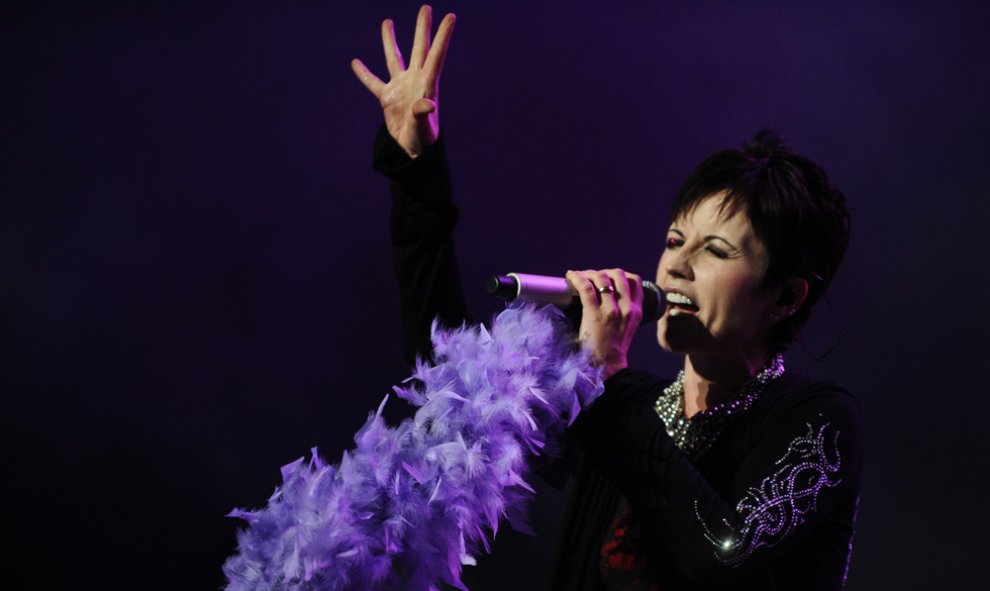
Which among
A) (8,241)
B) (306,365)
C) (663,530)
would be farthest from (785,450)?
(8,241)

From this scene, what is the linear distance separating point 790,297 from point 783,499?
0.37 meters

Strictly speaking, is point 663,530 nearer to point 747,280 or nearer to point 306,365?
point 747,280

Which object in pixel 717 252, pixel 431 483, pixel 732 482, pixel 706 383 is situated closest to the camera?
pixel 431 483

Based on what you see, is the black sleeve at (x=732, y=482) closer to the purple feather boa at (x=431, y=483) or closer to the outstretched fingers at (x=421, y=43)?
the purple feather boa at (x=431, y=483)

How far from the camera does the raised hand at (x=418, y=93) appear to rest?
4.42 feet

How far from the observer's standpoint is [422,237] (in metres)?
1.38

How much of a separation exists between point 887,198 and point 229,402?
1.88 metres

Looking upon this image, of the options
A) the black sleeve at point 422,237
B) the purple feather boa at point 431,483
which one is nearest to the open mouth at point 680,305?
the purple feather boa at point 431,483

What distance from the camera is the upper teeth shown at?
1.28 metres

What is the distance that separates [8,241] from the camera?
7.61ft

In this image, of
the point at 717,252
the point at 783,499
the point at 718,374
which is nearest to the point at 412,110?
the point at 717,252

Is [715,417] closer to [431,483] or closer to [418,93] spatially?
[431,483]

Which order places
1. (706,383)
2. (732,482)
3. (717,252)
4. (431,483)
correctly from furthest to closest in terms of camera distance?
(706,383) < (717,252) < (732,482) < (431,483)

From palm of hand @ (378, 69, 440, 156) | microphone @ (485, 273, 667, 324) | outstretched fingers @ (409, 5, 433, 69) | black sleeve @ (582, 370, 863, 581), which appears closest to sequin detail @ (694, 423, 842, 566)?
black sleeve @ (582, 370, 863, 581)
